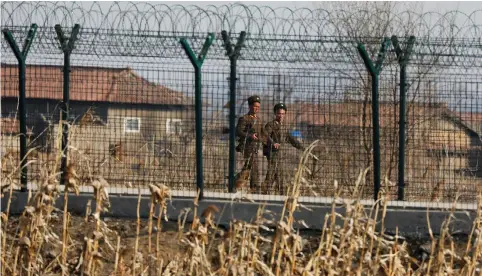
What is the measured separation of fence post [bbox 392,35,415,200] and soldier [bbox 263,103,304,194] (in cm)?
97

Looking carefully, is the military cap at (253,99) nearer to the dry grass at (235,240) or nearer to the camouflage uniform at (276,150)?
the camouflage uniform at (276,150)

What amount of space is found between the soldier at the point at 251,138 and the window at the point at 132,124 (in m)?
1.02

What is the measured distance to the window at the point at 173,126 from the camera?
1086cm

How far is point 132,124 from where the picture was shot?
1091 centimetres

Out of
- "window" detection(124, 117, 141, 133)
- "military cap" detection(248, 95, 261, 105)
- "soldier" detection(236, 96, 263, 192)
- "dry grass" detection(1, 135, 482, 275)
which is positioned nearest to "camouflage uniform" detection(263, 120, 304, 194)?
"soldier" detection(236, 96, 263, 192)

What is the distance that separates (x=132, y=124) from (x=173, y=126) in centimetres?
42

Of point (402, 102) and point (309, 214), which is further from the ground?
point (402, 102)

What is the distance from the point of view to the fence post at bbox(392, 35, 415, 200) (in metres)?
10.4

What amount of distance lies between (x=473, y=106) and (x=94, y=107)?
3.73 m

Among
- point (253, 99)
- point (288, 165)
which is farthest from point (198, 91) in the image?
point (288, 165)

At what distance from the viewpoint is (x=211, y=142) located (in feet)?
35.5

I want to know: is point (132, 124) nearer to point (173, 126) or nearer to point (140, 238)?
point (173, 126)

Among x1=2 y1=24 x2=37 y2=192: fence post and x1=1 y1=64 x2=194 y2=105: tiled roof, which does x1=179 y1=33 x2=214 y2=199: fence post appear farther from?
x1=2 y1=24 x2=37 y2=192: fence post

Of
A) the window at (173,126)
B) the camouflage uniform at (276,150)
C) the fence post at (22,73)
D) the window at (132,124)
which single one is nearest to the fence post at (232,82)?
the camouflage uniform at (276,150)
